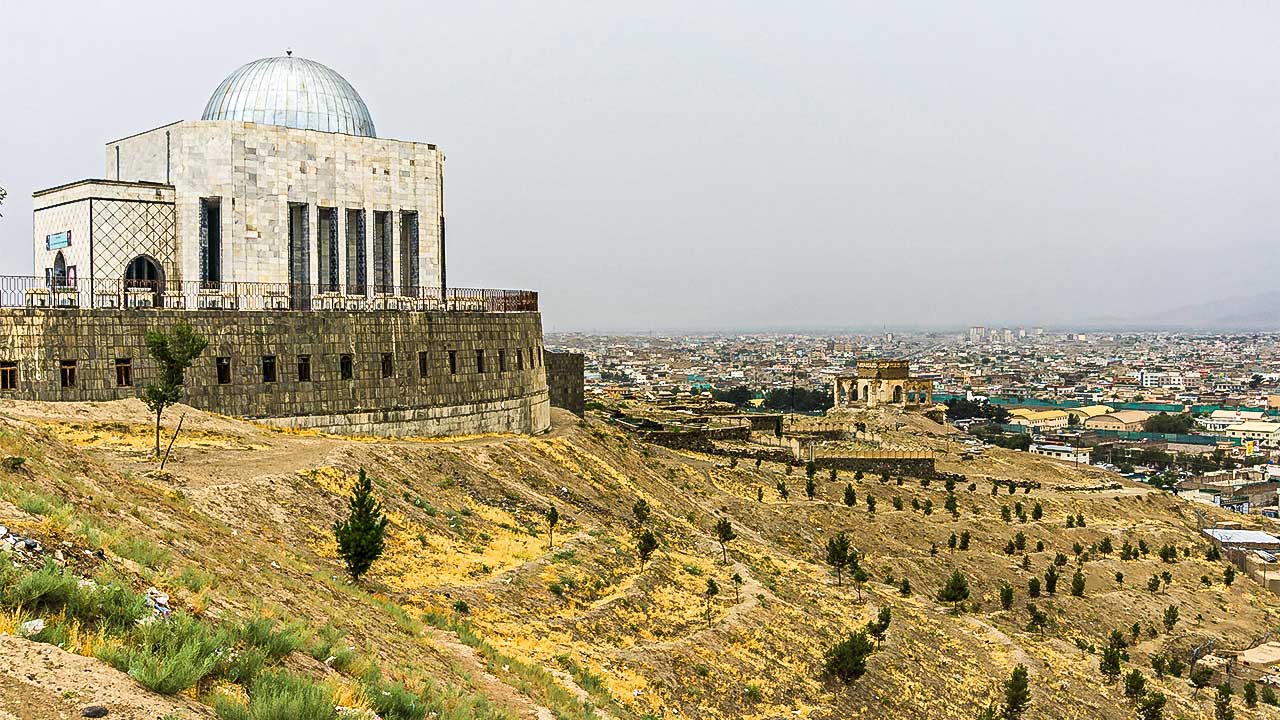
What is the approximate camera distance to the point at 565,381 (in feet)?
147

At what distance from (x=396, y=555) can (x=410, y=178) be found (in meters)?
15.9

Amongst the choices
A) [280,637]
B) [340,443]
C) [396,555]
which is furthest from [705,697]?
[340,443]

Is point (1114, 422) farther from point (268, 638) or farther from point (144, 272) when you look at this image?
point (268, 638)

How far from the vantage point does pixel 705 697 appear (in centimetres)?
1767

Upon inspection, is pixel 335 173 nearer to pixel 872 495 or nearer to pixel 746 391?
pixel 872 495

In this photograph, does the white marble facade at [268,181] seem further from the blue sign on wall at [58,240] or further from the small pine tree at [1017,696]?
the small pine tree at [1017,696]

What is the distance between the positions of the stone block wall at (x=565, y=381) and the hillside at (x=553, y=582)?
605cm

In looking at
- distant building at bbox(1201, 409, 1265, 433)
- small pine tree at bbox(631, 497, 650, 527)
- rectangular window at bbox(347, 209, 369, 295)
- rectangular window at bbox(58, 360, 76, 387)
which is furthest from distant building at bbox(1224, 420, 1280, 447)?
rectangular window at bbox(58, 360, 76, 387)

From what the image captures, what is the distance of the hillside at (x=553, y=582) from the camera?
1134 cm

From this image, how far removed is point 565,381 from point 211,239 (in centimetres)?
1742

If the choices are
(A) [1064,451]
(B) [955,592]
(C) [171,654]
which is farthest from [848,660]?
(A) [1064,451]

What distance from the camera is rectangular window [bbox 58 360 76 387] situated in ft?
77.6

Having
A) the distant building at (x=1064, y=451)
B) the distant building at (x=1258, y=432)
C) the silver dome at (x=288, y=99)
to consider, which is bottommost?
the distant building at (x=1258, y=432)

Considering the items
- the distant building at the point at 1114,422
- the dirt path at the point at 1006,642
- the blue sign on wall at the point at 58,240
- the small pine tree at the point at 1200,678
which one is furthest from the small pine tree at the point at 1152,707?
the distant building at the point at 1114,422
